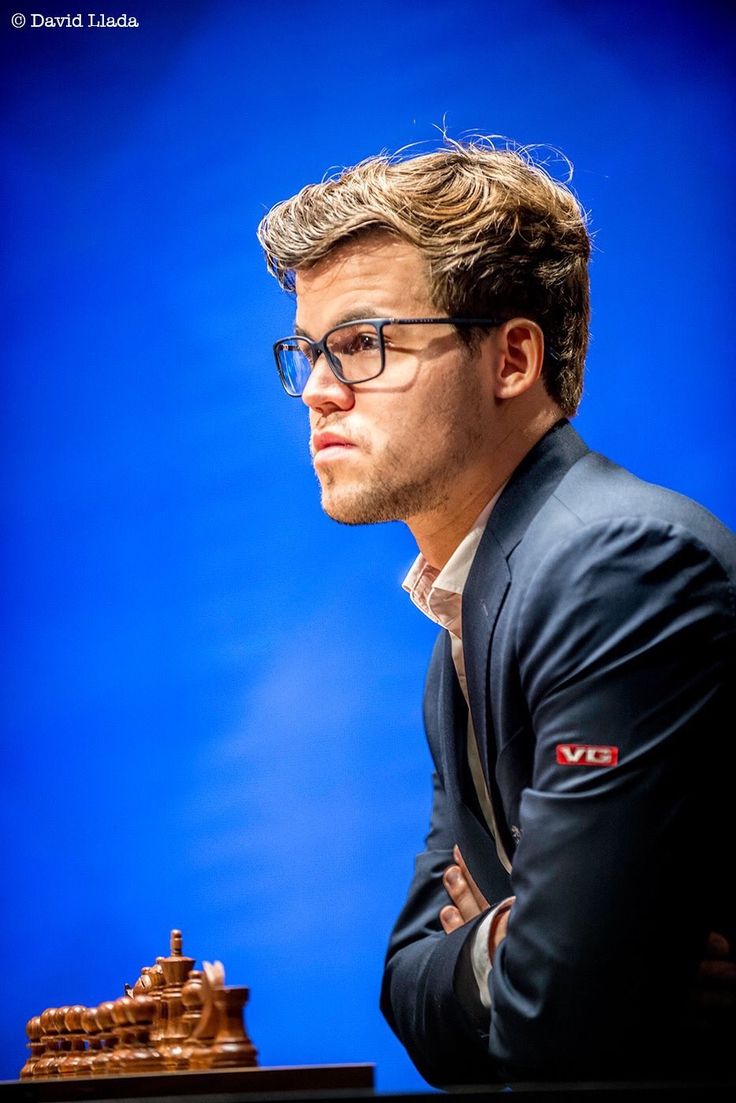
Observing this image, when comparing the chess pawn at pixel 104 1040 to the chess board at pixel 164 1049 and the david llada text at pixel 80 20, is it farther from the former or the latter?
the david llada text at pixel 80 20

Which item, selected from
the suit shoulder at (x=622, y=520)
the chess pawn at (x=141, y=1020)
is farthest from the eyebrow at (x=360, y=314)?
the chess pawn at (x=141, y=1020)

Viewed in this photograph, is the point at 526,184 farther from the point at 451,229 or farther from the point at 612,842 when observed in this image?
the point at 612,842

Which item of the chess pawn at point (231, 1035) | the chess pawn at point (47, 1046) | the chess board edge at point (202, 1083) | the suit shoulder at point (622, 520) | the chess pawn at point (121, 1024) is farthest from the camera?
the chess pawn at point (47, 1046)

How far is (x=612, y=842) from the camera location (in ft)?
7.04

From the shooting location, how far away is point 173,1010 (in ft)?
7.85

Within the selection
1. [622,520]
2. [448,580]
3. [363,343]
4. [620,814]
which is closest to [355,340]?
[363,343]

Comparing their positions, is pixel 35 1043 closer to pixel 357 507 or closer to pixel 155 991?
pixel 155 991

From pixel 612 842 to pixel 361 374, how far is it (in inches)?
42.2

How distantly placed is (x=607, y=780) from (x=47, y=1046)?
131 cm

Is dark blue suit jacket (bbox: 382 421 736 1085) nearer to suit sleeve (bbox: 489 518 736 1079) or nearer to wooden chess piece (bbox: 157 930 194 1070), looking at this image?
suit sleeve (bbox: 489 518 736 1079)

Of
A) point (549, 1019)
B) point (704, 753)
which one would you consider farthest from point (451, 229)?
point (549, 1019)

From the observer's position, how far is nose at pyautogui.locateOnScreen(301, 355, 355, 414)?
2752mm
